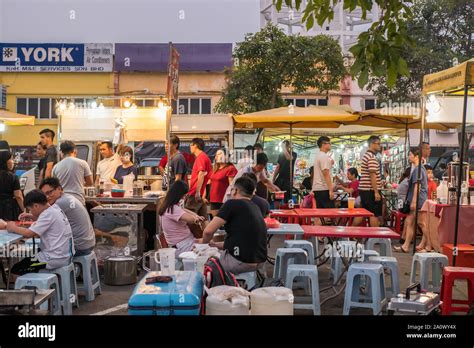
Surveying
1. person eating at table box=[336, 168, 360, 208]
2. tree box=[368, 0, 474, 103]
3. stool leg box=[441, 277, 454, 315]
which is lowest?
stool leg box=[441, 277, 454, 315]

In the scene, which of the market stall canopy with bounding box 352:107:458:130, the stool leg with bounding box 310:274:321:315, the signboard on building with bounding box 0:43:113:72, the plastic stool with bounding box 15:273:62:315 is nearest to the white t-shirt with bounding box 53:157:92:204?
the plastic stool with bounding box 15:273:62:315

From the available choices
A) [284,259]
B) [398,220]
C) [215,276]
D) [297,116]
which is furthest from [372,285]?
[297,116]

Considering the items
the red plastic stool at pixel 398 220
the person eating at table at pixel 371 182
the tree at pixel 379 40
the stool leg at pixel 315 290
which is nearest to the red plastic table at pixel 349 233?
the stool leg at pixel 315 290

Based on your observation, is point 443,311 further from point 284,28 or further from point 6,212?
point 284,28

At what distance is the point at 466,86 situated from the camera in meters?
6.51

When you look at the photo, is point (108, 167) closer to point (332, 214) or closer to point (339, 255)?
point (332, 214)

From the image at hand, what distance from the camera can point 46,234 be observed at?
231 inches

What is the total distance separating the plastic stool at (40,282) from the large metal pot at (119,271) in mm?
1776

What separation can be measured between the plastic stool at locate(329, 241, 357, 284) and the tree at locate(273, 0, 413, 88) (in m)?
2.72

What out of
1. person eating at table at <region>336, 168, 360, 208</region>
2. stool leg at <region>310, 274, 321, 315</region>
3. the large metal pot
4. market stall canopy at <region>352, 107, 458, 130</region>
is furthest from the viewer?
person eating at table at <region>336, 168, 360, 208</region>

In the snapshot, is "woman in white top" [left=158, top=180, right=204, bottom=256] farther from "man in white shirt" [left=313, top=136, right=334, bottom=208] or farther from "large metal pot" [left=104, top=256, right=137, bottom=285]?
"man in white shirt" [left=313, top=136, right=334, bottom=208]

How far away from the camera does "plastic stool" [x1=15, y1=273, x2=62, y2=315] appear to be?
534 cm

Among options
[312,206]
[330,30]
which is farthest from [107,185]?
[330,30]

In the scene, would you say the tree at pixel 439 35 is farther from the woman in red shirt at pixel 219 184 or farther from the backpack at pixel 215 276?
the backpack at pixel 215 276
